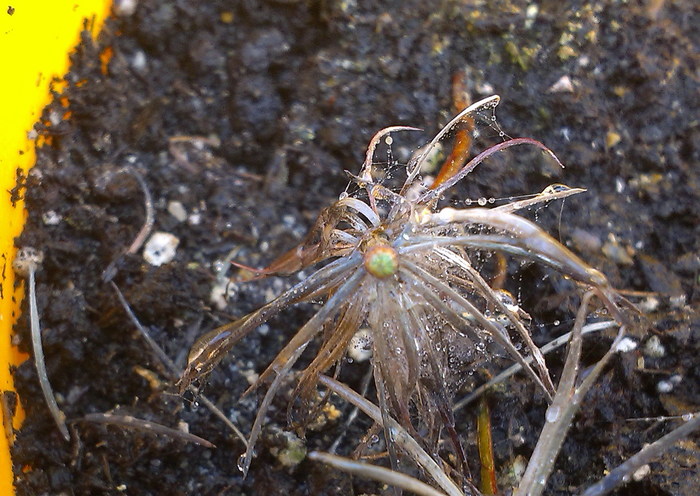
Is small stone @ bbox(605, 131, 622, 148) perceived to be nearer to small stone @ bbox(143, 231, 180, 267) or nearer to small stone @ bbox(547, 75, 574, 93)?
small stone @ bbox(547, 75, 574, 93)

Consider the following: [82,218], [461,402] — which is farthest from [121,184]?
[461,402]

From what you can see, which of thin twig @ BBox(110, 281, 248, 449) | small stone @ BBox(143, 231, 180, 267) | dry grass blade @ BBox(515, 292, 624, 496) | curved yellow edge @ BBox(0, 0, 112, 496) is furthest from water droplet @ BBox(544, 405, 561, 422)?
curved yellow edge @ BBox(0, 0, 112, 496)

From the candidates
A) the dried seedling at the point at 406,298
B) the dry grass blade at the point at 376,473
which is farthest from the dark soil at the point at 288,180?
the dry grass blade at the point at 376,473

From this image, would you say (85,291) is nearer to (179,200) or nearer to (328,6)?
(179,200)

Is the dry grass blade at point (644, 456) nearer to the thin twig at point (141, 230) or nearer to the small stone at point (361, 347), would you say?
the small stone at point (361, 347)

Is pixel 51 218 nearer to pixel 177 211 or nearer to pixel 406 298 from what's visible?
pixel 177 211

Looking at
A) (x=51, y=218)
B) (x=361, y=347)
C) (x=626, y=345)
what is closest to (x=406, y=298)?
(x=361, y=347)
